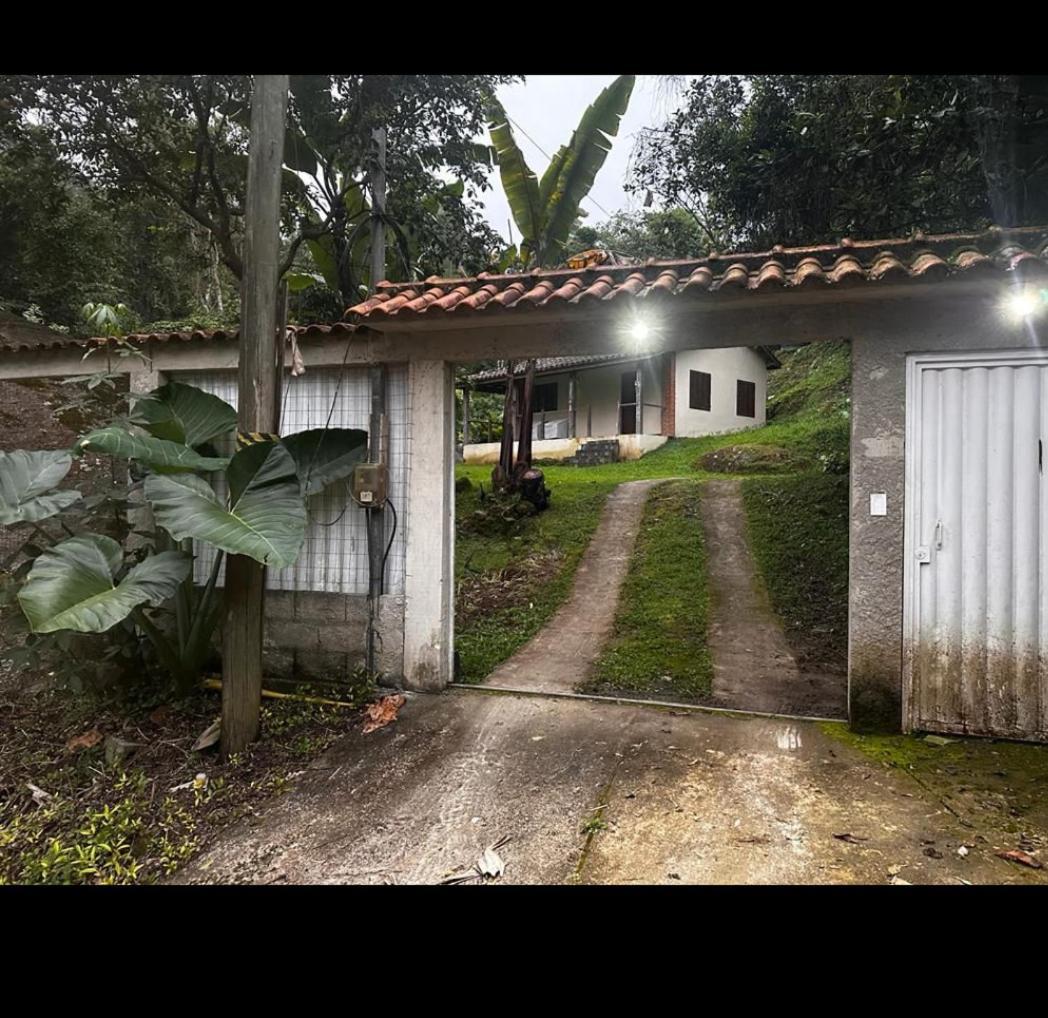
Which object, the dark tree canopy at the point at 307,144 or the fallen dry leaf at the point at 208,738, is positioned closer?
the fallen dry leaf at the point at 208,738

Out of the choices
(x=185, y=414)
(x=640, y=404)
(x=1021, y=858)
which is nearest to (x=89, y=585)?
(x=185, y=414)

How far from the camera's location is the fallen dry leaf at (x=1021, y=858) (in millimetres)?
2697

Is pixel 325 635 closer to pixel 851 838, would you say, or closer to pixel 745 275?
pixel 851 838

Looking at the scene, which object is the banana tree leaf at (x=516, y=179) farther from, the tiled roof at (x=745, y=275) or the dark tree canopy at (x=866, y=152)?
the tiled roof at (x=745, y=275)

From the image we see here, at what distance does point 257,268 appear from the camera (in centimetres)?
392

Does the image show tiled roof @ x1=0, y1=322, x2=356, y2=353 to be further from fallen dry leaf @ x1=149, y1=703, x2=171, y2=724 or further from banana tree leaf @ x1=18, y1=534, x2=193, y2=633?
fallen dry leaf @ x1=149, y1=703, x2=171, y2=724

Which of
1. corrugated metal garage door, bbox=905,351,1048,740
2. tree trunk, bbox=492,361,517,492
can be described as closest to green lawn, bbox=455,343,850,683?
tree trunk, bbox=492,361,517,492

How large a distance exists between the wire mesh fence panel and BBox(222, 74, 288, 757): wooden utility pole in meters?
1.15

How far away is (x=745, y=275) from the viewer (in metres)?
3.96

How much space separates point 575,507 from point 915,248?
27.4 feet

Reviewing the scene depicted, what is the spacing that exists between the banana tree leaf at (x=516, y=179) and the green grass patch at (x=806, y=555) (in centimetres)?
578

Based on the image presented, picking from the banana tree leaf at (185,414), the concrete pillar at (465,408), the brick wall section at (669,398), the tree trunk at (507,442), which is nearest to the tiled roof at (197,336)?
the banana tree leaf at (185,414)

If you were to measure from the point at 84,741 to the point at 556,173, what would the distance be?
8.56 meters
